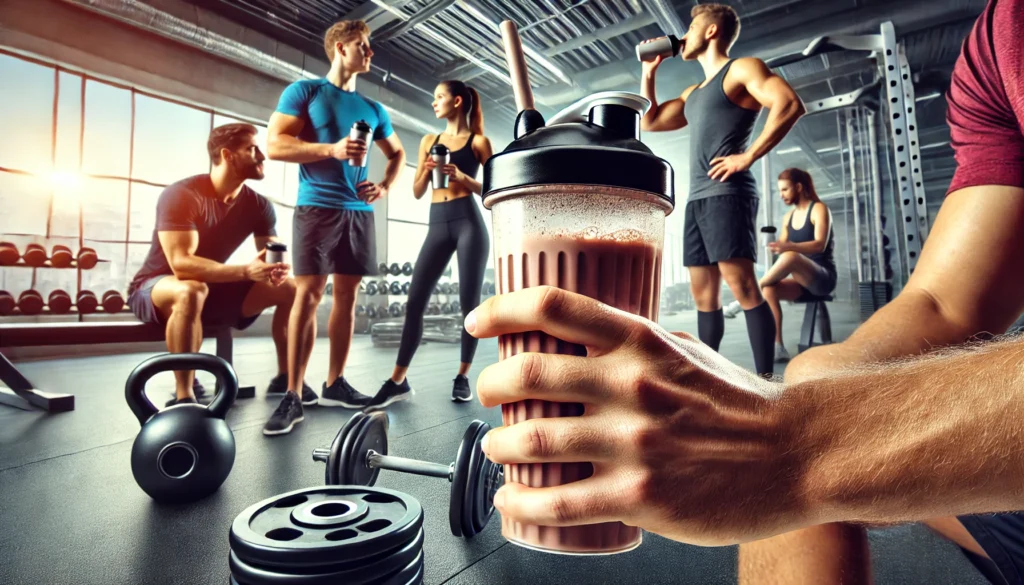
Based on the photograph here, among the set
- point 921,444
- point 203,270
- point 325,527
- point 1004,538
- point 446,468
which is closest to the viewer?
point 921,444

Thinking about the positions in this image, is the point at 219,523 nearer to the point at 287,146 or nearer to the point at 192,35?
the point at 287,146

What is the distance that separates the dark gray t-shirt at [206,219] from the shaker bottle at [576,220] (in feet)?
6.72

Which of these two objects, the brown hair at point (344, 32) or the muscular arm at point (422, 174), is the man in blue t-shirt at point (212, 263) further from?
the muscular arm at point (422, 174)

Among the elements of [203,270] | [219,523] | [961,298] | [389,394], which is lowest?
[219,523]

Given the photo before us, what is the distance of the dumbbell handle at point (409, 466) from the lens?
0.98m

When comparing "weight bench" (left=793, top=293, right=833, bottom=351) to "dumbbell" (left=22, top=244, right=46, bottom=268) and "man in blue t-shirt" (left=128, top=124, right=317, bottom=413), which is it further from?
"dumbbell" (left=22, top=244, right=46, bottom=268)

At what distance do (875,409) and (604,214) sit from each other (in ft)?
0.60

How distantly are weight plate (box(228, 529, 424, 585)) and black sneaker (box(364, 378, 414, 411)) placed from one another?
4.75 feet

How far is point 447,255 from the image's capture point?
84.5 inches

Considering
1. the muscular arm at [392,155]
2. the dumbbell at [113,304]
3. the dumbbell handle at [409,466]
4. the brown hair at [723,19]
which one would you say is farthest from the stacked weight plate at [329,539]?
the dumbbell at [113,304]

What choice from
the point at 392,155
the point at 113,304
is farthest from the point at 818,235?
the point at 113,304

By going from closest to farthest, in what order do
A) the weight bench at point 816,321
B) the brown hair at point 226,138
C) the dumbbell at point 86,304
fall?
the brown hair at point 226,138 → the dumbbell at point 86,304 → the weight bench at point 816,321

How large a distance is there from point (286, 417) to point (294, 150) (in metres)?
0.98

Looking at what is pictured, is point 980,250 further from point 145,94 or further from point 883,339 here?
point 145,94
